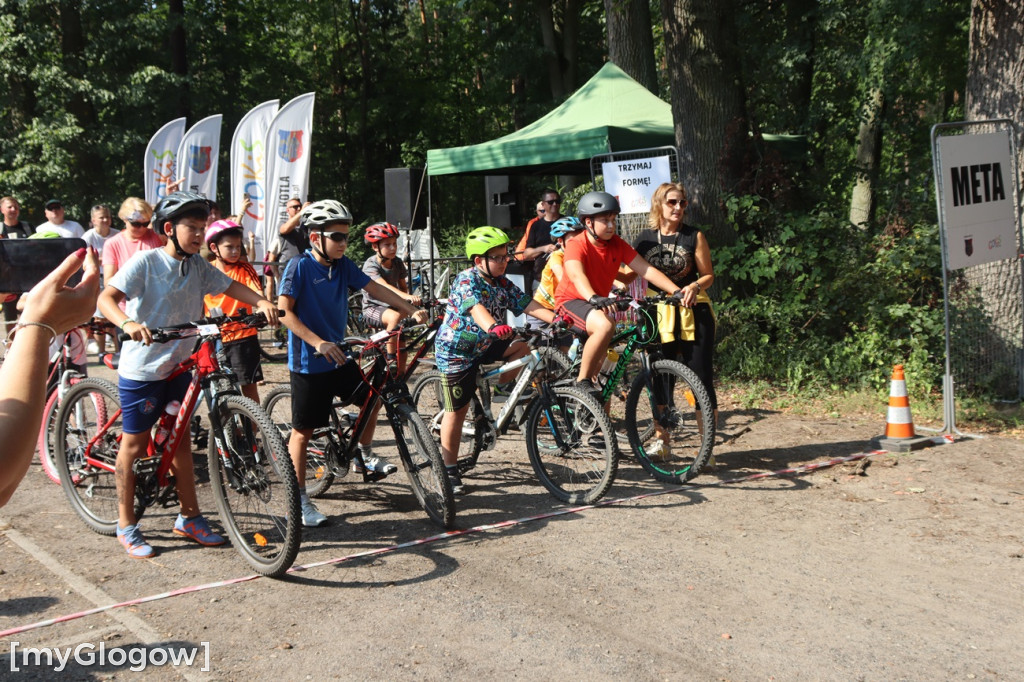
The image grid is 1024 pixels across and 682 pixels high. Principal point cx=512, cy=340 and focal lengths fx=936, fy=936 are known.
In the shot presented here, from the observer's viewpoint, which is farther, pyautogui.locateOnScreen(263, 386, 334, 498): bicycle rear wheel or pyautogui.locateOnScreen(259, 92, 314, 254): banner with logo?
pyautogui.locateOnScreen(259, 92, 314, 254): banner with logo

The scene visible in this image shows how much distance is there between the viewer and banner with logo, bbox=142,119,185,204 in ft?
55.1

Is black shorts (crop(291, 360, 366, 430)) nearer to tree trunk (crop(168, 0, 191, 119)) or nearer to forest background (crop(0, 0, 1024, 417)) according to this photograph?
forest background (crop(0, 0, 1024, 417))

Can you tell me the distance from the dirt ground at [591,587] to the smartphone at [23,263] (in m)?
1.66

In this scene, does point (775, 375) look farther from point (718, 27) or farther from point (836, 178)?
point (836, 178)

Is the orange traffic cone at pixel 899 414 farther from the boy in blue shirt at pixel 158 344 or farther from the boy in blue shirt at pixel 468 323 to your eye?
the boy in blue shirt at pixel 158 344

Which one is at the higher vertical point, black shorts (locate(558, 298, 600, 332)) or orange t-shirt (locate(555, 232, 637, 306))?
orange t-shirt (locate(555, 232, 637, 306))

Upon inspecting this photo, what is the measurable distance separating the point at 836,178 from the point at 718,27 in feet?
19.1

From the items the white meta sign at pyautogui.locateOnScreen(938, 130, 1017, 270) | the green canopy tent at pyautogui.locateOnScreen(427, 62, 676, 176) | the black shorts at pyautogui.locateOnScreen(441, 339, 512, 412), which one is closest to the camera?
the black shorts at pyautogui.locateOnScreen(441, 339, 512, 412)

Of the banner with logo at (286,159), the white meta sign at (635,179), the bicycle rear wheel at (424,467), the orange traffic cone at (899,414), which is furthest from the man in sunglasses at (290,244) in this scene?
the orange traffic cone at (899,414)

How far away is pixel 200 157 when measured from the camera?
1712 cm

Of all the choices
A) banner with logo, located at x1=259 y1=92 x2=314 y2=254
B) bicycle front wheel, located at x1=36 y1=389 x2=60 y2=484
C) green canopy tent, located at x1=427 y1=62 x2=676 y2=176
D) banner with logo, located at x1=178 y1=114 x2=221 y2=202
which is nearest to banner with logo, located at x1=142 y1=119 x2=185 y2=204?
banner with logo, located at x1=178 y1=114 x2=221 y2=202

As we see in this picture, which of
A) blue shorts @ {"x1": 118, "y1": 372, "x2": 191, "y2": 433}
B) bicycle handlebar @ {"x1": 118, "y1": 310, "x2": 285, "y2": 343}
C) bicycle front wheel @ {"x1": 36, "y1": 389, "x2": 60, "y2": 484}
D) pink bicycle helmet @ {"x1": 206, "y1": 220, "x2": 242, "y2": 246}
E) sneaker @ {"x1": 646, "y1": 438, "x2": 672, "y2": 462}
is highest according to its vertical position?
pink bicycle helmet @ {"x1": 206, "y1": 220, "x2": 242, "y2": 246}

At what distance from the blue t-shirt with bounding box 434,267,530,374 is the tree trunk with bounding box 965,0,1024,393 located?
5039 millimetres

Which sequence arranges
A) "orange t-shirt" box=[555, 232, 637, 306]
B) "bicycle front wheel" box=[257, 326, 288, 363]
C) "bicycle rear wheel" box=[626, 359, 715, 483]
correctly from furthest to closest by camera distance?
"bicycle front wheel" box=[257, 326, 288, 363], "orange t-shirt" box=[555, 232, 637, 306], "bicycle rear wheel" box=[626, 359, 715, 483]
